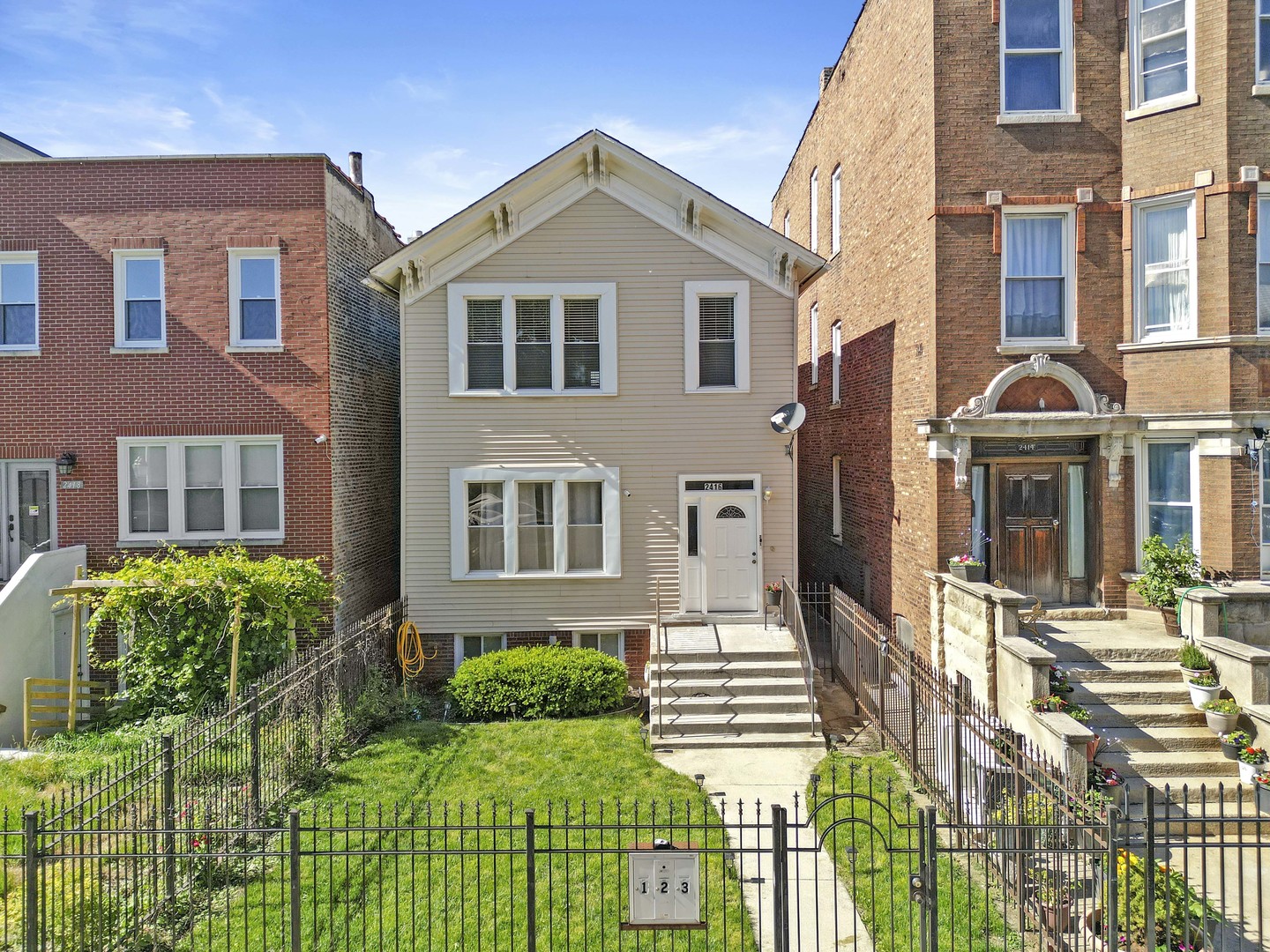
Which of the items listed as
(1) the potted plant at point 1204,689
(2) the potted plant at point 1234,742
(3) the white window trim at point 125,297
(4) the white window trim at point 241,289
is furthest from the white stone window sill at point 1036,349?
(3) the white window trim at point 125,297

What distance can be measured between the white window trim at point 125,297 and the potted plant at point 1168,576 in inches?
645

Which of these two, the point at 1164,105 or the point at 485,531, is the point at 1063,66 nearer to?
the point at 1164,105

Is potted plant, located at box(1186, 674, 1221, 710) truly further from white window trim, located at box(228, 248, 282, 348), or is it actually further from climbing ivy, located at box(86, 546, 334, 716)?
white window trim, located at box(228, 248, 282, 348)

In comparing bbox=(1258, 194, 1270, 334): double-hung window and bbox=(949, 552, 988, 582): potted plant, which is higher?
bbox=(1258, 194, 1270, 334): double-hung window

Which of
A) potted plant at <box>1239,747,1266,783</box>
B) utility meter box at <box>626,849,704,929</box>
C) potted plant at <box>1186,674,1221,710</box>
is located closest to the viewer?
utility meter box at <box>626,849,704,929</box>

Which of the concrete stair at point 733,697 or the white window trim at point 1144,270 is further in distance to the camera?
the white window trim at point 1144,270

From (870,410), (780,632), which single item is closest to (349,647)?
(780,632)

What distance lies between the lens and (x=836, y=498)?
17844 millimetres

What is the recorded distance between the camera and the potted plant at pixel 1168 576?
10.8 m

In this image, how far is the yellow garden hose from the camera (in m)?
13.1

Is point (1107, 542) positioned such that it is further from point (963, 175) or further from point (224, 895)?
point (224, 895)

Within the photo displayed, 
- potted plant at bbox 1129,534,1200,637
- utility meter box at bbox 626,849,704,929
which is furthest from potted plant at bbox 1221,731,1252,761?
utility meter box at bbox 626,849,704,929

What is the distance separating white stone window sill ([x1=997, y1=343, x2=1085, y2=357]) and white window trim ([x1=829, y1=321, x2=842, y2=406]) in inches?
215

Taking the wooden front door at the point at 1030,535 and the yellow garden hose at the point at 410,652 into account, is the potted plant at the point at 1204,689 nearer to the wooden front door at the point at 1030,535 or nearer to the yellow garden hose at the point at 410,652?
the wooden front door at the point at 1030,535
